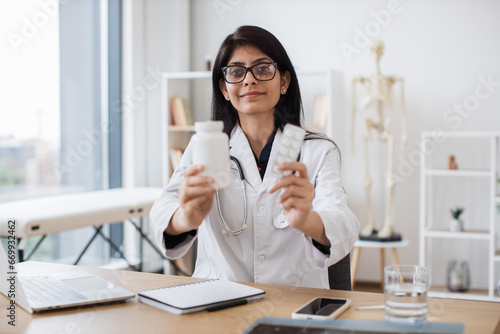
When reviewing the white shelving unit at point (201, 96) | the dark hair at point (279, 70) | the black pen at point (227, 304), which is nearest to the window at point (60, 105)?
the white shelving unit at point (201, 96)

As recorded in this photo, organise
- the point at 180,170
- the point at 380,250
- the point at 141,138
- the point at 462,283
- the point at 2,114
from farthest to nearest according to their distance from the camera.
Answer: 1. the point at 141,138
2. the point at 380,250
3. the point at 462,283
4. the point at 2,114
5. the point at 180,170

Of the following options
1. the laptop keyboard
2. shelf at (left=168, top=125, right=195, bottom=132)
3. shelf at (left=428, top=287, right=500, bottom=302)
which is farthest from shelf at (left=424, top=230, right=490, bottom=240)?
the laptop keyboard

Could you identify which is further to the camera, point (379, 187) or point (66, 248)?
point (379, 187)

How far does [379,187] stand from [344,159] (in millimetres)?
335

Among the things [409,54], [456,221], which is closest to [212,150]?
[456,221]

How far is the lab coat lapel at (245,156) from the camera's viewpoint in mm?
1732

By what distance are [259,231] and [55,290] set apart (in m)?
0.59

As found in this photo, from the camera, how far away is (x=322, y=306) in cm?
125

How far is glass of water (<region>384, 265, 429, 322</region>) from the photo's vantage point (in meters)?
1.14

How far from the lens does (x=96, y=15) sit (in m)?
4.24

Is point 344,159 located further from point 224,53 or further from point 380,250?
point 224,53

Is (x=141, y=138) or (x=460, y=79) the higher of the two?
(x=460, y=79)

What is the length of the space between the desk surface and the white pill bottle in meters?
0.28

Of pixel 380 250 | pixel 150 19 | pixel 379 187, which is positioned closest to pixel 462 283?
pixel 380 250
